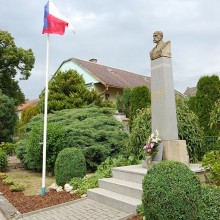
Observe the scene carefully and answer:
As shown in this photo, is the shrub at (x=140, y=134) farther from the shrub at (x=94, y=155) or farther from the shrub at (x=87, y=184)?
the shrub at (x=87, y=184)

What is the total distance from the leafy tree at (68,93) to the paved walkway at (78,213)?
8.51m

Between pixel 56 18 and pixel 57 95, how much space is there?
6956mm

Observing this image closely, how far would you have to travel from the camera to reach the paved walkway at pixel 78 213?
17.8 feet

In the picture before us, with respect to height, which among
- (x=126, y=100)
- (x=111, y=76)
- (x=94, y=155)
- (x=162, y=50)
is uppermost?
(x=111, y=76)

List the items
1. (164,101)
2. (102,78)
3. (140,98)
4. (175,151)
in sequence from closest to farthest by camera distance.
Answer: (175,151), (164,101), (140,98), (102,78)

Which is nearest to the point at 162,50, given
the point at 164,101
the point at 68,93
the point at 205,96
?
the point at 164,101

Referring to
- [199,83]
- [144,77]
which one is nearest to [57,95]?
[199,83]

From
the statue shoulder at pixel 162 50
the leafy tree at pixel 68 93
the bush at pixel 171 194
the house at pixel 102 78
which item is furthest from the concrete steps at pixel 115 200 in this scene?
the house at pixel 102 78

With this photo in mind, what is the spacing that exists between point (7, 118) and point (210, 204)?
15.3m

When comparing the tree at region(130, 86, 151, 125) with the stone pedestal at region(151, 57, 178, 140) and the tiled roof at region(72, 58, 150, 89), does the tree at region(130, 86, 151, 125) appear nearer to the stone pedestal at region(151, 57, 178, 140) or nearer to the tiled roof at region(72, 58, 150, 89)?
the tiled roof at region(72, 58, 150, 89)

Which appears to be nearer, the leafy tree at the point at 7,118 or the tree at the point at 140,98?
the tree at the point at 140,98

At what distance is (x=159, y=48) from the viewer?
7219mm

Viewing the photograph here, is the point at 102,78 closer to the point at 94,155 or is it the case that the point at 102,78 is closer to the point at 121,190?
the point at 94,155

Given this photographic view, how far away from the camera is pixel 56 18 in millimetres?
8211
